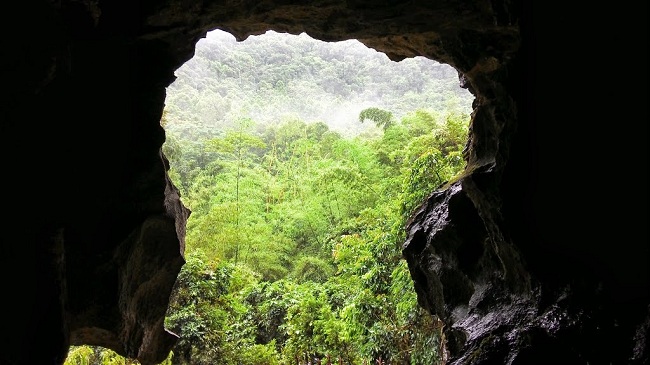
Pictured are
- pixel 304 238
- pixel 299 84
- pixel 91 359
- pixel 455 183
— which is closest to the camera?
pixel 455 183

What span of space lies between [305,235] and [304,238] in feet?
0.46

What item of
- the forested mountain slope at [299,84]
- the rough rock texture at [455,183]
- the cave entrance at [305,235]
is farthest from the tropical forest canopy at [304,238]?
the rough rock texture at [455,183]

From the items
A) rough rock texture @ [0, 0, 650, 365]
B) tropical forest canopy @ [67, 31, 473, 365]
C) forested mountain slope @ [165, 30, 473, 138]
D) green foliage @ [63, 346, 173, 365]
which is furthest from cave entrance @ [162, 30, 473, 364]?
rough rock texture @ [0, 0, 650, 365]

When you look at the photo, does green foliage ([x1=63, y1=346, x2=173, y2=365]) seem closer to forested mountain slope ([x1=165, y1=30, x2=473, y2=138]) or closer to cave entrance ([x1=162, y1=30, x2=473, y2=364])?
cave entrance ([x1=162, y1=30, x2=473, y2=364])

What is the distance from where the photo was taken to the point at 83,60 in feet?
15.3

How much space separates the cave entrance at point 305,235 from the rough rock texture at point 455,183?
3.53m

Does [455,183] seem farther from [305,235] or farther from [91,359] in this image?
[305,235]

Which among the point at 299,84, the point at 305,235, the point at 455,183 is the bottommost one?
the point at 305,235

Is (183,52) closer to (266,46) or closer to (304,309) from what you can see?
A: (304,309)

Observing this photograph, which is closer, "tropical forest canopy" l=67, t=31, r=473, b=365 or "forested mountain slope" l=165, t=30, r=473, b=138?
"tropical forest canopy" l=67, t=31, r=473, b=365

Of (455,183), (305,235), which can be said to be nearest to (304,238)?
(305,235)

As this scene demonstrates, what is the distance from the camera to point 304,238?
21.4 metres

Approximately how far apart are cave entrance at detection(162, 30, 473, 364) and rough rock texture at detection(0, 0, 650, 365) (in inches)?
139

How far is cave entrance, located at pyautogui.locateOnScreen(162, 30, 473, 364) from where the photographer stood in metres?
9.25
